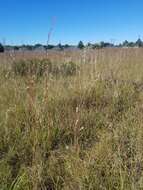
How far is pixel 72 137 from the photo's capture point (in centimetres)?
325

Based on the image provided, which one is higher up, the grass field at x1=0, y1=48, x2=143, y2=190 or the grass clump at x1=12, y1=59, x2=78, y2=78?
the grass clump at x1=12, y1=59, x2=78, y2=78

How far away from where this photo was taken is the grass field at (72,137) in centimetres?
239

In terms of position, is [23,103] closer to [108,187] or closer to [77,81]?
[77,81]

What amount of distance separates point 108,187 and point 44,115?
1.24 m

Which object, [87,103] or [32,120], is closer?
[32,120]

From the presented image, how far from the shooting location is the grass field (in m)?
2.39

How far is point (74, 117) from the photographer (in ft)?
11.5

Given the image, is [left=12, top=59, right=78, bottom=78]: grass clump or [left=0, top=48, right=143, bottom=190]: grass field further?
[left=12, top=59, right=78, bottom=78]: grass clump

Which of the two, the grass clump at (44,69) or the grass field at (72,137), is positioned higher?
Result: the grass clump at (44,69)

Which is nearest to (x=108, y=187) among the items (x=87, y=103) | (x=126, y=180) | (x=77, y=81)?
(x=126, y=180)

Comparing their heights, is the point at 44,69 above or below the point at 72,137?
above

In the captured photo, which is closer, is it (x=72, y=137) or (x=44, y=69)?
(x=72, y=137)

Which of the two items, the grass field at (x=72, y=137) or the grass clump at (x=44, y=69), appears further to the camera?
the grass clump at (x=44, y=69)

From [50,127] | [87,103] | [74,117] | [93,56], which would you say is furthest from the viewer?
[93,56]
